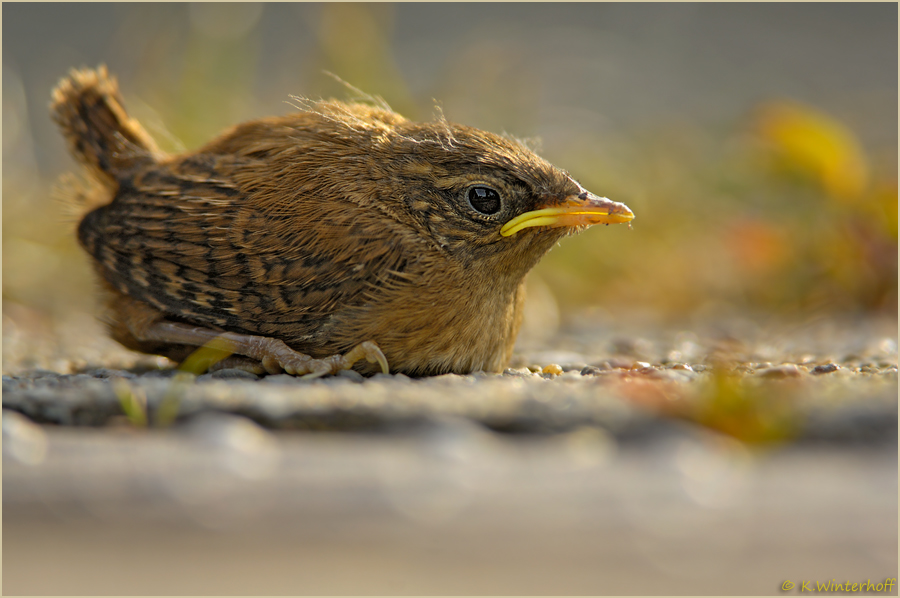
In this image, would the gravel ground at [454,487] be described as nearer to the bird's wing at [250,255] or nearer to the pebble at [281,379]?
the pebble at [281,379]

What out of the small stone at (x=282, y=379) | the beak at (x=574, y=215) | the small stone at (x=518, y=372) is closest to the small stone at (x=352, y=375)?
the small stone at (x=282, y=379)

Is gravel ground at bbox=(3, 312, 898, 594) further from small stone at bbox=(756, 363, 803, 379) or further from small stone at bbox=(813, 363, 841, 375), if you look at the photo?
small stone at bbox=(813, 363, 841, 375)

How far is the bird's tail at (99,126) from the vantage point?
4.41 metres

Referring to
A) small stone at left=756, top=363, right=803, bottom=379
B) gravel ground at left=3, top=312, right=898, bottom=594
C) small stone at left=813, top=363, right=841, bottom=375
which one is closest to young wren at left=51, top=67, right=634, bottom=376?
gravel ground at left=3, top=312, right=898, bottom=594

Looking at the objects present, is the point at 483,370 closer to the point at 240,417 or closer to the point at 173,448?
the point at 240,417

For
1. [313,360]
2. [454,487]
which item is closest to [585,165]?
[313,360]

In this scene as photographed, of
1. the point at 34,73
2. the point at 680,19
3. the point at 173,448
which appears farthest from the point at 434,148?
the point at 680,19

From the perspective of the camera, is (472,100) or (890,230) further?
(472,100)

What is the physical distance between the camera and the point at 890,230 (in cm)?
596

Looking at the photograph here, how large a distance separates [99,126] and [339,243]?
180 centimetres

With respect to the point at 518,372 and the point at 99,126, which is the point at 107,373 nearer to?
the point at 99,126

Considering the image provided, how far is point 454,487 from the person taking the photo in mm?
2146

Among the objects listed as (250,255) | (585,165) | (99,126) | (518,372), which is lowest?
(518,372)

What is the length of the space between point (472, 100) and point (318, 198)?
4251 millimetres
